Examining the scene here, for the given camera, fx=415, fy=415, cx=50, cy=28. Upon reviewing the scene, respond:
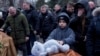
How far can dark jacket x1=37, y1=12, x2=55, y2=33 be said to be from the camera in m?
13.4

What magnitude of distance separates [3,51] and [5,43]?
25cm

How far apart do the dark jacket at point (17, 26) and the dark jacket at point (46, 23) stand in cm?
140

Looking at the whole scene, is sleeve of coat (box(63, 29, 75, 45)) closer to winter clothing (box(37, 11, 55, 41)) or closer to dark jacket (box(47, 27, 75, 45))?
dark jacket (box(47, 27, 75, 45))

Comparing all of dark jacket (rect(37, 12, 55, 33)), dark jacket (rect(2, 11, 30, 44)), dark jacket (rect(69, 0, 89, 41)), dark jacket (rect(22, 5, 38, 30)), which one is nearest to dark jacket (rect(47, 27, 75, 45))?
dark jacket (rect(69, 0, 89, 41))

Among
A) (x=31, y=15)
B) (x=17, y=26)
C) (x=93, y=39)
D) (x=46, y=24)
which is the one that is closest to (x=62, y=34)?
(x=93, y=39)

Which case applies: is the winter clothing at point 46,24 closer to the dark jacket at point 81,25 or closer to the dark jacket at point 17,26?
the dark jacket at point 17,26

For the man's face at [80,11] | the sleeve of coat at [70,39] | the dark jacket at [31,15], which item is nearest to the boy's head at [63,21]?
the sleeve of coat at [70,39]

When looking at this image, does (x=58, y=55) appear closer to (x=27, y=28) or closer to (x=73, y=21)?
(x=73, y=21)

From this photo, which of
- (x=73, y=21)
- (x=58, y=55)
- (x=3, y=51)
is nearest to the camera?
(x=58, y=55)

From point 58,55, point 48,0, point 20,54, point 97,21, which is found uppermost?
point 97,21

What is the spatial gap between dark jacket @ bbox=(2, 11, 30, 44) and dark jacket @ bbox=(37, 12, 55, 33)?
1398 mm

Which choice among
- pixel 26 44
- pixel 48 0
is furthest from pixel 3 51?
pixel 48 0

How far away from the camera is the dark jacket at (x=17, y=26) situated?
1192 cm

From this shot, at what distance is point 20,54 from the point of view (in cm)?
1253
